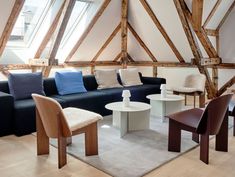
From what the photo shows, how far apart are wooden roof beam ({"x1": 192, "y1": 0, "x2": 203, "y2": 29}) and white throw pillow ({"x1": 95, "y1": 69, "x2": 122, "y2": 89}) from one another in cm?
202

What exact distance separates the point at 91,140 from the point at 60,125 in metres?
0.54

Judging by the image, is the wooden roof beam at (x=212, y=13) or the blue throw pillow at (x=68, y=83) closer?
the blue throw pillow at (x=68, y=83)

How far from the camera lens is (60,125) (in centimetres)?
269

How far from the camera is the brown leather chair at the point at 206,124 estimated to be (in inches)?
112

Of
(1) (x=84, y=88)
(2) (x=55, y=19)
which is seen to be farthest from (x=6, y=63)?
(1) (x=84, y=88)

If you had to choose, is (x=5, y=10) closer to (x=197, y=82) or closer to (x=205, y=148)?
(x=205, y=148)

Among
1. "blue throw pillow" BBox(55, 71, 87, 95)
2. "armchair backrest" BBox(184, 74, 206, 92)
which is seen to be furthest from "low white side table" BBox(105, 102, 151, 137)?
"armchair backrest" BBox(184, 74, 206, 92)

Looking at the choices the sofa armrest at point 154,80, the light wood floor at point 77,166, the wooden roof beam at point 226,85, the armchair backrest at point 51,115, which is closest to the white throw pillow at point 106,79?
the sofa armrest at point 154,80

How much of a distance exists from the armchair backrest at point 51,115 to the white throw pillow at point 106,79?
107 inches

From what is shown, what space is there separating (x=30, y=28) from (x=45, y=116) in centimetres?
361

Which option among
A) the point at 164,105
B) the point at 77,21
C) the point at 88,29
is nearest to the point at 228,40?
the point at 164,105

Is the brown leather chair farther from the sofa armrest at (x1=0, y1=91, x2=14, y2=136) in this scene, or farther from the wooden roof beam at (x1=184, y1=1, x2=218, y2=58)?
the wooden roof beam at (x1=184, y1=1, x2=218, y2=58)

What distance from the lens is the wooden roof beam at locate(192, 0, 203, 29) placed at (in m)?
5.14

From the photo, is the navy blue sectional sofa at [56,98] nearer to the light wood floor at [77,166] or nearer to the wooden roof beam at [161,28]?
the light wood floor at [77,166]
